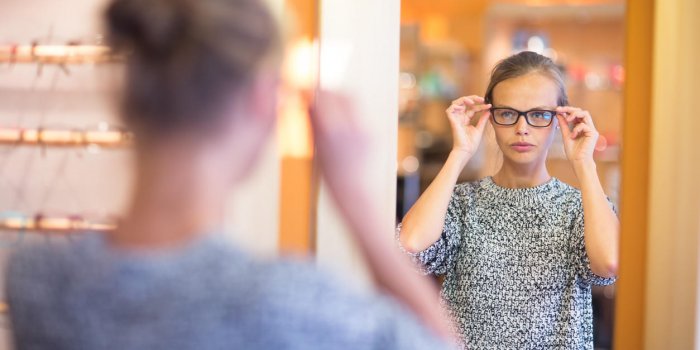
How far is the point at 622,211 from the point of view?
161cm

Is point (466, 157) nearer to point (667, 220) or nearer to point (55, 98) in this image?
point (667, 220)

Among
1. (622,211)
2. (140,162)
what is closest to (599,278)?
(622,211)

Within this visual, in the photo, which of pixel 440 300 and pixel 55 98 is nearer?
pixel 440 300

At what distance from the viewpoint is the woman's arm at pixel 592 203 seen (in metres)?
1.55

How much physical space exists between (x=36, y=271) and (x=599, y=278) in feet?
3.68

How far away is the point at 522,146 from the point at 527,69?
15 centimetres

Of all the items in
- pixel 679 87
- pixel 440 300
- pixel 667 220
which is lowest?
pixel 440 300

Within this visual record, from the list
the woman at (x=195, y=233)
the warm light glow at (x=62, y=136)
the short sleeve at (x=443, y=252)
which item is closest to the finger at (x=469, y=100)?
the short sleeve at (x=443, y=252)

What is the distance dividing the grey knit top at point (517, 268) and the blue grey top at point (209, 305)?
0.91 meters

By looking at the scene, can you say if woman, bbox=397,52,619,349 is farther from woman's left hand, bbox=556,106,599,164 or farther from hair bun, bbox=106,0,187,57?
hair bun, bbox=106,0,187,57

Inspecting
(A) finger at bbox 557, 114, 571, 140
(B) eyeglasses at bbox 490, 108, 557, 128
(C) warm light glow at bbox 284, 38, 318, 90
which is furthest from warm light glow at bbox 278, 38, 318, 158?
(A) finger at bbox 557, 114, 571, 140

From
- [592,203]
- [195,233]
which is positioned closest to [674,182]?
[592,203]

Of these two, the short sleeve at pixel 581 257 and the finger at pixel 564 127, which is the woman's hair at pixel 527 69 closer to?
the finger at pixel 564 127

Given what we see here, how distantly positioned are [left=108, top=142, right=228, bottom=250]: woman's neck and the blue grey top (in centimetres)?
1
